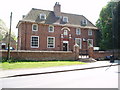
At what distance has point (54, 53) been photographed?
74.7ft

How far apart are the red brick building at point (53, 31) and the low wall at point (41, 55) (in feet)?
23.9

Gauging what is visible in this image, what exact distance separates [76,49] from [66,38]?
28.5ft

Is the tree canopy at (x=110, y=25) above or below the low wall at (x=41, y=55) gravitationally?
above

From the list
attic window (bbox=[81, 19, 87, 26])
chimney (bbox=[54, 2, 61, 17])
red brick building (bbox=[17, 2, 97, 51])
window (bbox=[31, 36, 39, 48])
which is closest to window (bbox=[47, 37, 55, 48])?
red brick building (bbox=[17, 2, 97, 51])

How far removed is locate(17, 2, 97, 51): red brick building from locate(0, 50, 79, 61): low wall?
23.9 feet

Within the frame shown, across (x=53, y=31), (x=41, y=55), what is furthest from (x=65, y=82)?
(x=53, y=31)

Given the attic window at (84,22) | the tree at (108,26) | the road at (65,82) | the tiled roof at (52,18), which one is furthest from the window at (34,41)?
the road at (65,82)

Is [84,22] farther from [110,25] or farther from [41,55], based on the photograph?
[41,55]

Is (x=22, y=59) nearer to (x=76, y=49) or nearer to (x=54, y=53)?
(x=54, y=53)

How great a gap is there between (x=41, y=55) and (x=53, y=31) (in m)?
10.1

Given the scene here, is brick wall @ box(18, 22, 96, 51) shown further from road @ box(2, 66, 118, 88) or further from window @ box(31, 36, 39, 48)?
road @ box(2, 66, 118, 88)

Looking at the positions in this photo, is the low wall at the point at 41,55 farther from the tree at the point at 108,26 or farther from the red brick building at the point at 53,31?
the tree at the point at 108,26

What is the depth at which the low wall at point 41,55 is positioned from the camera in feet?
67.2

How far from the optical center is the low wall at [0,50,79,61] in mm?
20483
